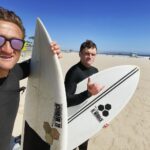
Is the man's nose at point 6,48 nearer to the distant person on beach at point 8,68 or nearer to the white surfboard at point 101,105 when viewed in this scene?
the distant person on beach at point 8,68

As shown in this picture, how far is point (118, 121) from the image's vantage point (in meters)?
7.20

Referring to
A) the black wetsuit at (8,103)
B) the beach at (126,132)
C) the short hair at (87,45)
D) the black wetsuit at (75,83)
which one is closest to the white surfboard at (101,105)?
the black wetsuit at (75,83)

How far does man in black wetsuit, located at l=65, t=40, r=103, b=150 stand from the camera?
3518mm

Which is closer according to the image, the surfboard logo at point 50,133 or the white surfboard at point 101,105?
the surfboard logo at point 50,133

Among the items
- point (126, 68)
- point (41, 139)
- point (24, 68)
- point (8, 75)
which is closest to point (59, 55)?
point (24, 68)

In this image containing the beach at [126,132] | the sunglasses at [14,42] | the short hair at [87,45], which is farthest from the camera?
the beach at [126,132]

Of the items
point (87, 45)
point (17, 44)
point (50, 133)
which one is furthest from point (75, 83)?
point (17, 44)

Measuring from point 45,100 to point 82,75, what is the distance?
37.0 inches

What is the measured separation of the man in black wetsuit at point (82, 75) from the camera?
3518 millimetres

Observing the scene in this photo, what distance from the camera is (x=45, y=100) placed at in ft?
9.48

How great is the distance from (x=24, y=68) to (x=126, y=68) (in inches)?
111

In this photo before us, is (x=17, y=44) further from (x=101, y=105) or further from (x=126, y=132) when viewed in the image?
(x=126, y=132)

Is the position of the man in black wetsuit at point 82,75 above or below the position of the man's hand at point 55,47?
below

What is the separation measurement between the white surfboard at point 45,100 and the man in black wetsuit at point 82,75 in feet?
1.92
